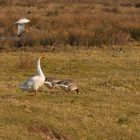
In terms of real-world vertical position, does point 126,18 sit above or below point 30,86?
below

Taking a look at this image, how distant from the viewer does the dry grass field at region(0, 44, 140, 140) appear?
510 inches

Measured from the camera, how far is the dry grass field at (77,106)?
13.0 m

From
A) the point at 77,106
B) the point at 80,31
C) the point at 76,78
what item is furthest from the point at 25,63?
the point at 77,106

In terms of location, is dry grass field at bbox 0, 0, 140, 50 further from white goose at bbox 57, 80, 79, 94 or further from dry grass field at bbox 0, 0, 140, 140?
white goose at bbox 57, 80, 79, 94

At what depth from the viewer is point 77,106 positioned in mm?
14625

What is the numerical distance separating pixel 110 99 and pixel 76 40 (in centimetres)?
1222

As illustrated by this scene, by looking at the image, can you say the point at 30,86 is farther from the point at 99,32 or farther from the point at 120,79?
the point at 99,32

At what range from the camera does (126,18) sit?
3459cm

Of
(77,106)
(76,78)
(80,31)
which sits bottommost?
(80,31)

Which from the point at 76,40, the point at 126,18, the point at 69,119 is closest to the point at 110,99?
the point at 69,119

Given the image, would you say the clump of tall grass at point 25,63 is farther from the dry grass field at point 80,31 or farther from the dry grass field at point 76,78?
the dry grass field at point 80,31

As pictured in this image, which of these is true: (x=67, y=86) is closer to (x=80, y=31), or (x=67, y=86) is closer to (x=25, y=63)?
(x=25, y=63)

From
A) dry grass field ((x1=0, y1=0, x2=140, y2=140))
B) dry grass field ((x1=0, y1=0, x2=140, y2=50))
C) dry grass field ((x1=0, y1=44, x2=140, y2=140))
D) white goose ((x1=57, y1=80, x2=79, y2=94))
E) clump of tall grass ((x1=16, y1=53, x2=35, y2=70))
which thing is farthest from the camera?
dry grass field ((x1=0, y1=0, x2=140, y2=50))

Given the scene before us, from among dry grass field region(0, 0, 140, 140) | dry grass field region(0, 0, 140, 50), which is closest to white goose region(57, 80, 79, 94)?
dry grass field region(0, 0, 140, 140)
